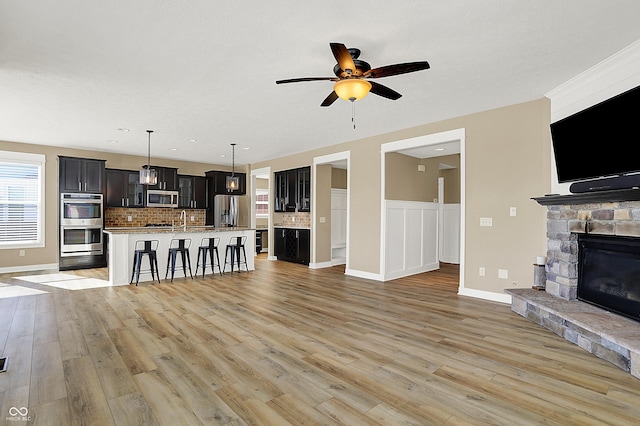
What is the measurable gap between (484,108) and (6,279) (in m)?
8.61

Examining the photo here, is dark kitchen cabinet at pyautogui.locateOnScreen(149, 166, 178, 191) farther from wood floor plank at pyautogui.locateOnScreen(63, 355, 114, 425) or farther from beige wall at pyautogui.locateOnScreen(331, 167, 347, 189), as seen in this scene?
wood floor plank at pyautogui.locateOnScreen(63, 355, 114, 425)

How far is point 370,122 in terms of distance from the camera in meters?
5.58

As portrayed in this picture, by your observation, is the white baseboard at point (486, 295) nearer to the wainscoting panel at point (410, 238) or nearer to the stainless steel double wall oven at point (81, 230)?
the wainscoting panel at point (410, 238)

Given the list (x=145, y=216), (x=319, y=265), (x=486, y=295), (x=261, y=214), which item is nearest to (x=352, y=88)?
(x=486, y=295)

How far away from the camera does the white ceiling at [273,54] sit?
2.57 metres

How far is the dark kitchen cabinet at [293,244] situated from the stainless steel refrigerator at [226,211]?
140cm

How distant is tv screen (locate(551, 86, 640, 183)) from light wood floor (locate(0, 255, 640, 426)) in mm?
1713

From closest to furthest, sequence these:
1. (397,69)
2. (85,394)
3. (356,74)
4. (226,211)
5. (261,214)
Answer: (85,394) < (397,69) < (356,74) < (226,211) < (261,214)

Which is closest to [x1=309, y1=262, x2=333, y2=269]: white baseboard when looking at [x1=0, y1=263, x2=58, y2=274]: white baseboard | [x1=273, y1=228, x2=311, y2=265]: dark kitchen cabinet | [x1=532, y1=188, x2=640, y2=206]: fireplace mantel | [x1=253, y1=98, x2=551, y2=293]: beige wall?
[x1=273, y1=228, x2=311, y2=265]: dark kitchen cabinet

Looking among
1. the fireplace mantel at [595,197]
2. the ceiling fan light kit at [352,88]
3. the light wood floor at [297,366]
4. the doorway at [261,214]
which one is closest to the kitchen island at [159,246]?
the light wood floor at [297,366]

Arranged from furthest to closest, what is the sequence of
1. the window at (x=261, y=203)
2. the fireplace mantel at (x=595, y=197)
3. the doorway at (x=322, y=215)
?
the window at (x=261, y=203) < the doorway at (x=322, y=215) < the fireplace mantel at (x=595, y=197)

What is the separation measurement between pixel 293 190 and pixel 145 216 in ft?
13.0

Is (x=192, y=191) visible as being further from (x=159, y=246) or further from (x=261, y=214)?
(x=159, y=246)

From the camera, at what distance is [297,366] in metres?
2.73
